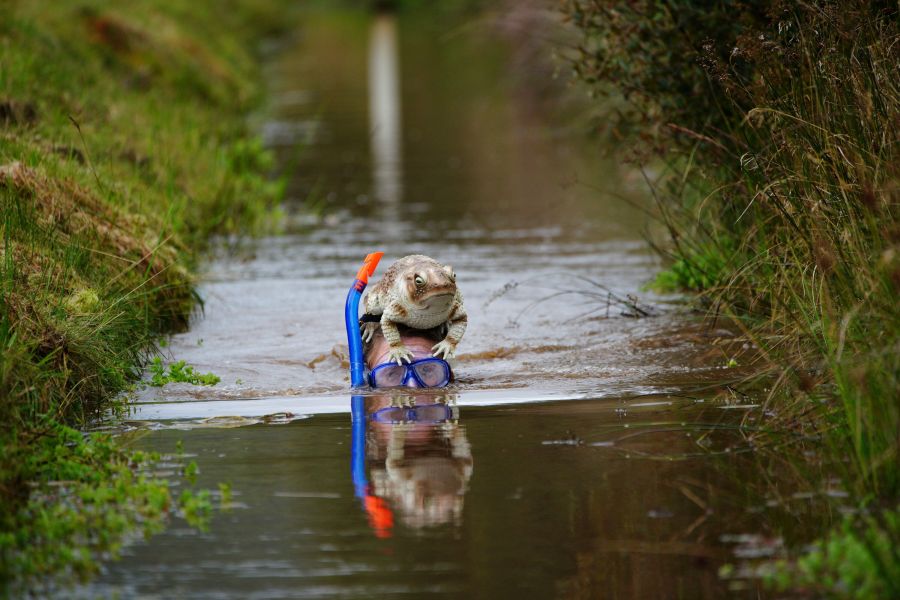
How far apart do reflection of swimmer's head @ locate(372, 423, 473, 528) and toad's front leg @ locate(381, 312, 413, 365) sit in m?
0.79

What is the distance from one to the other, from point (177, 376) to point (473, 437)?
2.08 meters

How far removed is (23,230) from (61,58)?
7415 millimetres

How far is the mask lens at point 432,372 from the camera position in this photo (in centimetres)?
763

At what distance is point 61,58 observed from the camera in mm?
14867

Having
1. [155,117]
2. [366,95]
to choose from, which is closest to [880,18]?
[155,117]

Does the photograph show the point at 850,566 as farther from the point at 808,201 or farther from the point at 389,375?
the point at 389,375

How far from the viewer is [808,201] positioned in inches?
259

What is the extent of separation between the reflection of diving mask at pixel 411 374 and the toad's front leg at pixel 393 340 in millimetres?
63

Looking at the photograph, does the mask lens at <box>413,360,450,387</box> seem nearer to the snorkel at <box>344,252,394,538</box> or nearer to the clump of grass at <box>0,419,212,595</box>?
the snorkel at <box>344,252,394,538</box>

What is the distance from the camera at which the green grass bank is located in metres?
5.46

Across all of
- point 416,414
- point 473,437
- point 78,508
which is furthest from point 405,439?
point 78,508

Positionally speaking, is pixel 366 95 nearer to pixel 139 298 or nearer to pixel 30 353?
pixel 139 298

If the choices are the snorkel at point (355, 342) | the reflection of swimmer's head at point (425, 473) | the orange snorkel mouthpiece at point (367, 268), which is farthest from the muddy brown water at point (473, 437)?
the orange snorkel mouthpiece at point (367, 268)

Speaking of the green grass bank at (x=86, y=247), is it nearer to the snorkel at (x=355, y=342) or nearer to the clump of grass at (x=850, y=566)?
the snorkel at (x=355, y=342)
